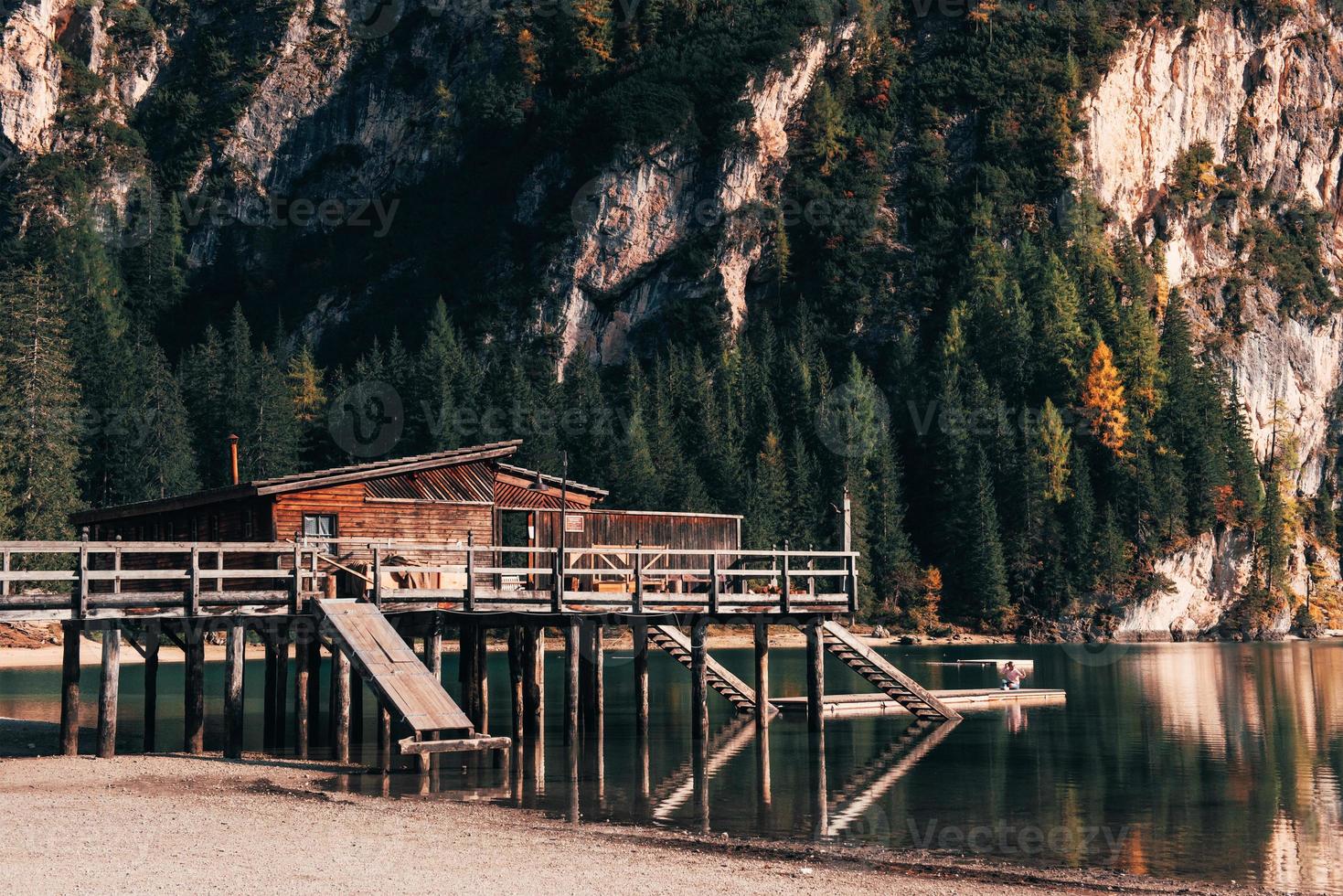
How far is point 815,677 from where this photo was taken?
4291cm

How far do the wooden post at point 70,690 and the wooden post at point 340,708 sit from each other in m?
5.55

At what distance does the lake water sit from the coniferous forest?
189ft

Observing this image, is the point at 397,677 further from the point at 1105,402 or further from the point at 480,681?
the point at 1105,402

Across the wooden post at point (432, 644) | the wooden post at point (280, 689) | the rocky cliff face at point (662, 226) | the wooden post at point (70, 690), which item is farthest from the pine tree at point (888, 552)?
the wooden post at point (70, 690)

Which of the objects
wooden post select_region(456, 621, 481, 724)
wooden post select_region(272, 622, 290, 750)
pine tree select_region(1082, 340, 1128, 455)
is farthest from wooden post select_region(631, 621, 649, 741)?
pine tree select_region(1082, 340, 1128, 455)

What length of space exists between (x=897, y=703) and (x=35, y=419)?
66144 millimetres

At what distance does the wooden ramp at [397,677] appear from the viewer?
30.8 meters

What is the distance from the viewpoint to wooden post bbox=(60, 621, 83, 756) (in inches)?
1324

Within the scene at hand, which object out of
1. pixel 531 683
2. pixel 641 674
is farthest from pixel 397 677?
pixel 641 674

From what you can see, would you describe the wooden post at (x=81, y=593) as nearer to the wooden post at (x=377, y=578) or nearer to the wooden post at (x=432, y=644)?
the wooden post at (x=377, y=578)

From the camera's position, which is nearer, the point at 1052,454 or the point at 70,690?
the point at 70,690

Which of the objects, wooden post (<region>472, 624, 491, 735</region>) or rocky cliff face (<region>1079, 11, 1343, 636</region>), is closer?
wooden post (<region>472, 624, 491, 735</region>)

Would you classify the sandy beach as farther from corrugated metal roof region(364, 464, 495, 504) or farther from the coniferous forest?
the coniferous forest

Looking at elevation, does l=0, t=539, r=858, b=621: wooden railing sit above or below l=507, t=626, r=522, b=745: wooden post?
above
